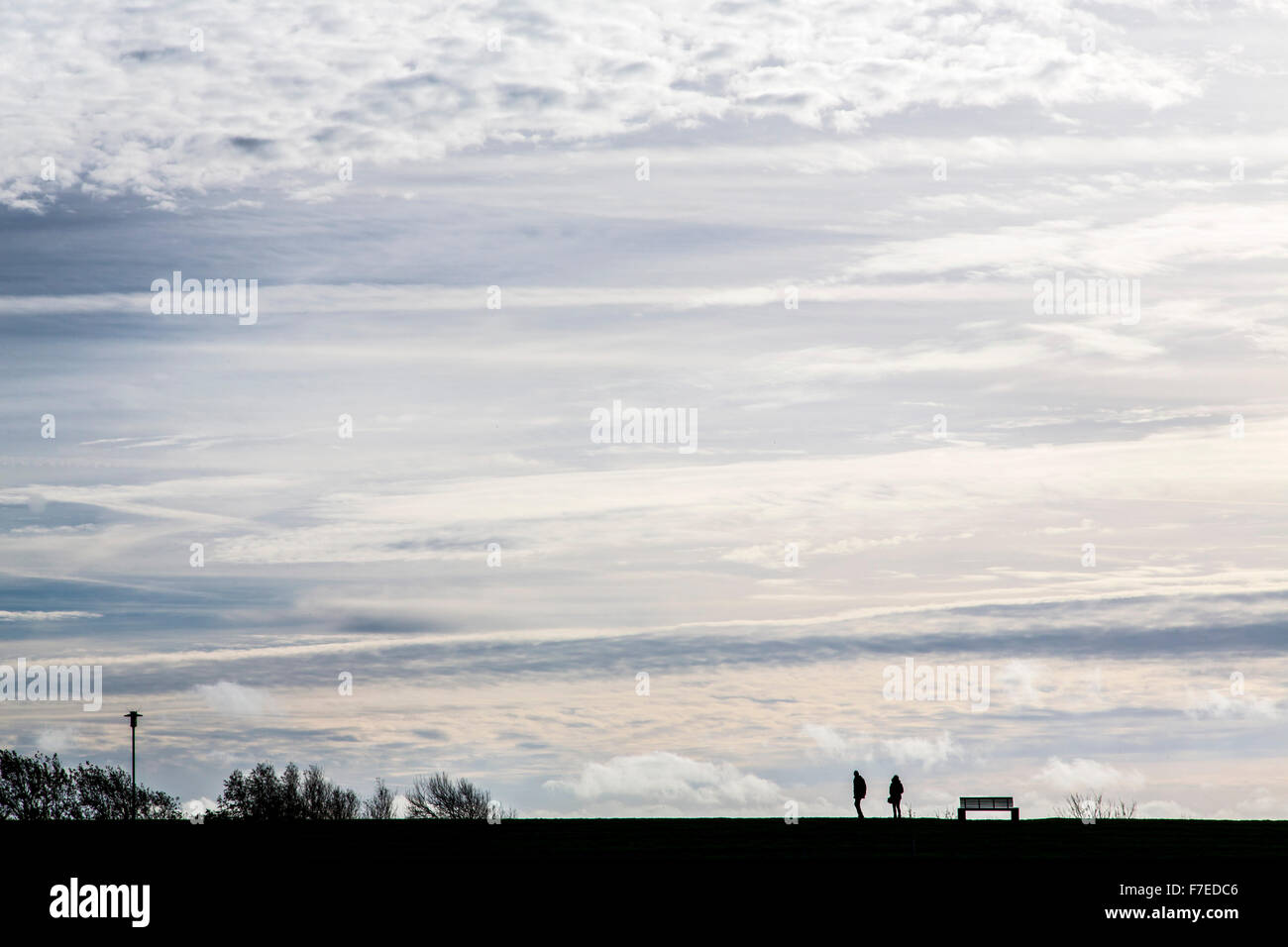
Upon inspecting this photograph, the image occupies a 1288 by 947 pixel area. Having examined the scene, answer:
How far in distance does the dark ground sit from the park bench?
19.4 ft

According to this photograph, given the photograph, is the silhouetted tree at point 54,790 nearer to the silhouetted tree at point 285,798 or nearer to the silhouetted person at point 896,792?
the silhouetted tree at point 285,798

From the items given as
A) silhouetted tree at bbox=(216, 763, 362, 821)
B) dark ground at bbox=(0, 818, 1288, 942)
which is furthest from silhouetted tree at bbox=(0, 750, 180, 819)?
dark ground at bbox=(0, 818, 1288, 942)

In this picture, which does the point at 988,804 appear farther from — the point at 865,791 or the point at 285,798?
the point at 285,798

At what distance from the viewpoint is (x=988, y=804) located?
176 feet

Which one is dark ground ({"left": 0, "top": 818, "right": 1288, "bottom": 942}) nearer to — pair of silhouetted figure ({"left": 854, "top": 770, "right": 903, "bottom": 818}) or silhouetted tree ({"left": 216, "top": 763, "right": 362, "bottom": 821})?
pair of silhouetted figure ({"left": 854, "top": 770, "right": 903, "bottom": 818})
